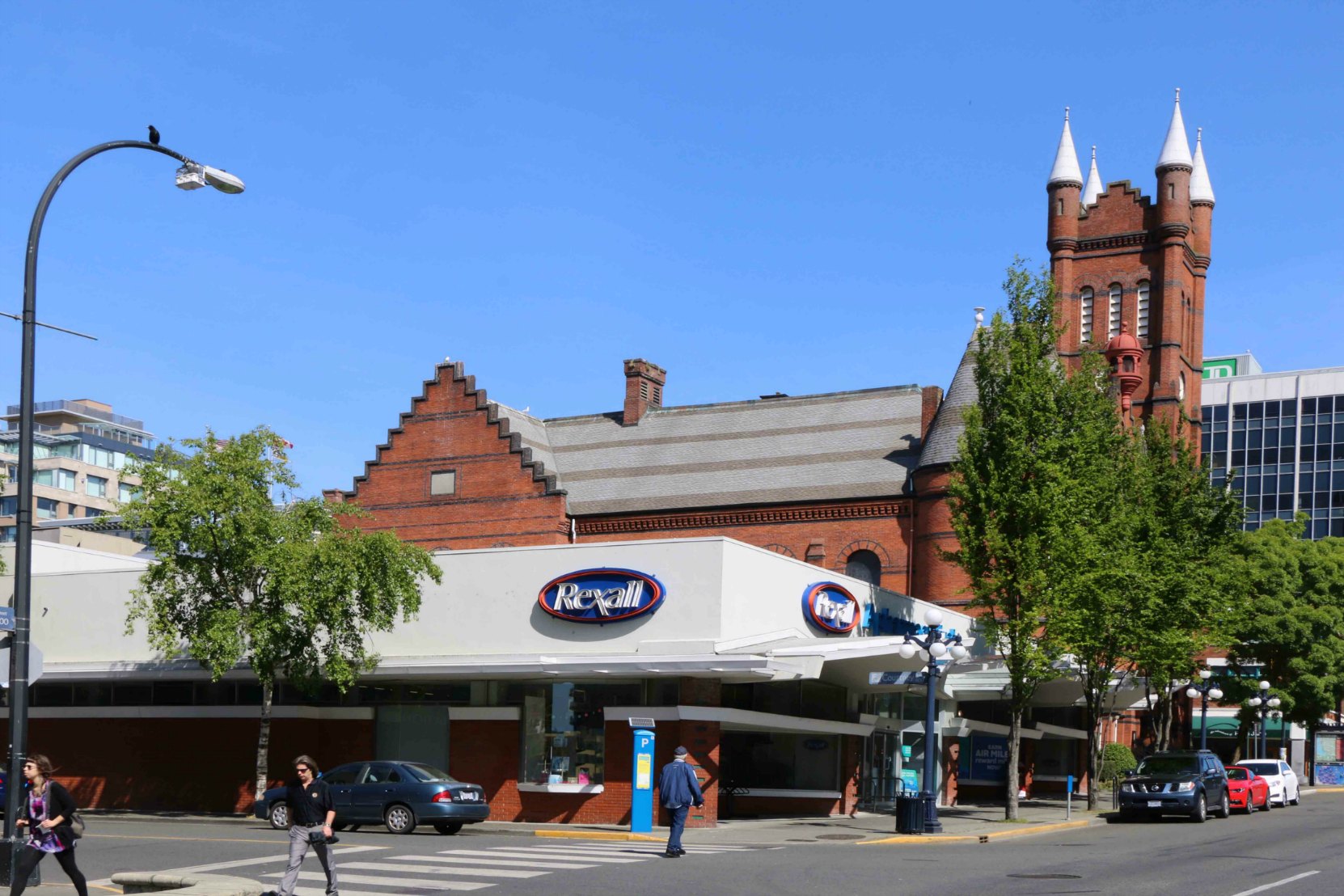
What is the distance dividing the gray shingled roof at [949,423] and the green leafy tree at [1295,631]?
1165cm

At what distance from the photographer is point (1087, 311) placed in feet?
198

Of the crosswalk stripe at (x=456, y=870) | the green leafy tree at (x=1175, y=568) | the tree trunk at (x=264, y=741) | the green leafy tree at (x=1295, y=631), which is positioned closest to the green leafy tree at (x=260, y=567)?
the tree trunk at (x=264, y=741)

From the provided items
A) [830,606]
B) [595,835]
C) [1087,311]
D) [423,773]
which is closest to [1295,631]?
[1087,311]

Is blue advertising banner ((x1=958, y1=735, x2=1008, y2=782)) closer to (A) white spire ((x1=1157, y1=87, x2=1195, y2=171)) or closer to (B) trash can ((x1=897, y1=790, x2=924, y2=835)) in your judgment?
(B) trash can ((x1=897, y1=790, x2=924, y2=835))

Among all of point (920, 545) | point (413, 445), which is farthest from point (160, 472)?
point (920, 545)

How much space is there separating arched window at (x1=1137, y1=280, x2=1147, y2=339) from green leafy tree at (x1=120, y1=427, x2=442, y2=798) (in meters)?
36.1

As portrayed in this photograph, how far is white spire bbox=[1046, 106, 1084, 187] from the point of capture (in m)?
61.9

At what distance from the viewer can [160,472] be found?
3155 cm

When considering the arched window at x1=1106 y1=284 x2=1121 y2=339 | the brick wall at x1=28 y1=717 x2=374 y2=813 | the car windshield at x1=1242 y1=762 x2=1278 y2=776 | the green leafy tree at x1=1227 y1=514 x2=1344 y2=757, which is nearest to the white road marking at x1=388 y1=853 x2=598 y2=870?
the brick wall at x1=28 y1=717 x2=374 y2=813

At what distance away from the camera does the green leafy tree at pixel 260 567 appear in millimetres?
31125

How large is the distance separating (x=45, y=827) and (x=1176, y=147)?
55.3 m

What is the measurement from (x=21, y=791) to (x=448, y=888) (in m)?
4.77

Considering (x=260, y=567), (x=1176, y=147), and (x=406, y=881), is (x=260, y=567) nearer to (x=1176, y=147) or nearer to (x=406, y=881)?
(x=406, y=881)

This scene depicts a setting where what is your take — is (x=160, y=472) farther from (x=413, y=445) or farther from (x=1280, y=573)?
(x=1280, y=573)
